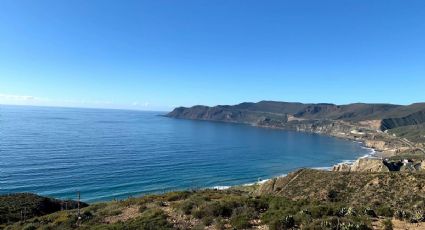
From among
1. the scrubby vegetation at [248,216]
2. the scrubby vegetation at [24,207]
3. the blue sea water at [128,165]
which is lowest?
the blue sea water at [128,165]

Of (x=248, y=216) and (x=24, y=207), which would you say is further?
(x=24, y=207)

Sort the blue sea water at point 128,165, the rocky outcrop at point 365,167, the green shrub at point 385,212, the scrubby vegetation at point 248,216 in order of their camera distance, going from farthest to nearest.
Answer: the rocky outcrop at point 365,167
the blue sea water at point 128,165
the green shrub at point 385,212
the scrubby vegetation at point 248,216

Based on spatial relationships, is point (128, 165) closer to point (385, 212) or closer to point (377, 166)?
point (377, 166)

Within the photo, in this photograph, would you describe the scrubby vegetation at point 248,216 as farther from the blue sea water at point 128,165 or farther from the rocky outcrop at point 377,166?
the rocky outcrop at point 377,166

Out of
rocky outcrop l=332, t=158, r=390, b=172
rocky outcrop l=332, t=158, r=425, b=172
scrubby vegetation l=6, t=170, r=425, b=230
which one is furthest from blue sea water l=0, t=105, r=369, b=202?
scrubby vegetation l=6, t=170, r=425, b=230

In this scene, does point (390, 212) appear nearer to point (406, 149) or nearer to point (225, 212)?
point (225, 212)

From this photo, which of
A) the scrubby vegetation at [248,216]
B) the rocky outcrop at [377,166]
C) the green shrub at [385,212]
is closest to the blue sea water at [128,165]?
the rocky outcrop at [377,166]

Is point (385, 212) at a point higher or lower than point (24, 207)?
higher

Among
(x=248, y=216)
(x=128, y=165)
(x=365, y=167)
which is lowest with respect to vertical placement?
(x=128, y=165)

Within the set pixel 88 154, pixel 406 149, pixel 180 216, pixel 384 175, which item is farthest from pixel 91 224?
pixel 406 149

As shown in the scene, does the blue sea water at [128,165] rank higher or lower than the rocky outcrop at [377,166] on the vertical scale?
lower

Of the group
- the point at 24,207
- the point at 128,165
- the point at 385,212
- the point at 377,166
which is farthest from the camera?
the point at 128,165

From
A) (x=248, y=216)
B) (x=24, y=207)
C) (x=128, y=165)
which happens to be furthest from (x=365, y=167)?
(x=248, y=216)
